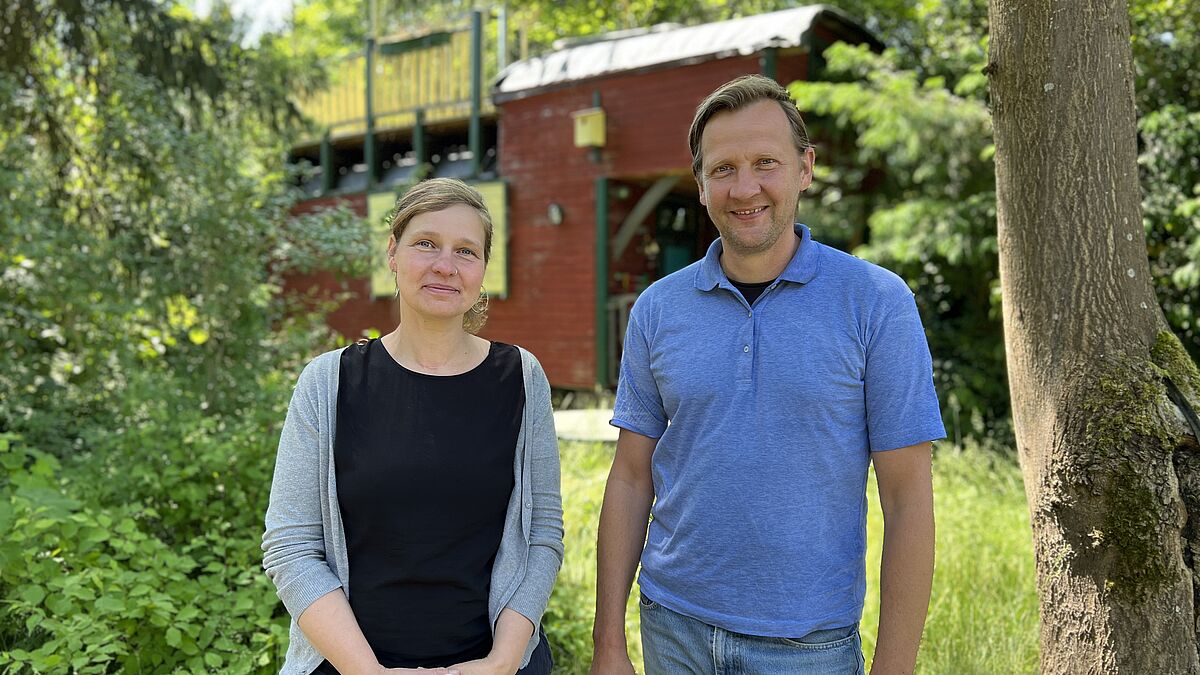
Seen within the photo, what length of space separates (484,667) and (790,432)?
76cm

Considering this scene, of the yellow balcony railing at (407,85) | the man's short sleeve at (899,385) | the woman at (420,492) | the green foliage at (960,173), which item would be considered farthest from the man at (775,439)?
the yellow balcony railing at (407,85)

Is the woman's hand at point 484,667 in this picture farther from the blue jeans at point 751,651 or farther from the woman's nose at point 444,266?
the woman's nose at point 444,266

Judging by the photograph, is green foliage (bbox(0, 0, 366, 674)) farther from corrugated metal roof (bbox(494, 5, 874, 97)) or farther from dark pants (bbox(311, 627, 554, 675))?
corrugated metal roof (bbox(494, 5, 874, 97))

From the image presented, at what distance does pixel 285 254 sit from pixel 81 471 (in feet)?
9.45

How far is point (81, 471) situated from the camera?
451 centimetres

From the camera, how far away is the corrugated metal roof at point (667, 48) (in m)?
8.61

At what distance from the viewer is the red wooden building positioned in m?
9.10

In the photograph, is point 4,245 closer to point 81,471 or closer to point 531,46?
point 81,471

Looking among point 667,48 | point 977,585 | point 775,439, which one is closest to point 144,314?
point 977,585

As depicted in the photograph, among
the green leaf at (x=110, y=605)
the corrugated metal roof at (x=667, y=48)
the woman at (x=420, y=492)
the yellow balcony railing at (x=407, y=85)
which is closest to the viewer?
the woman at (x=420, y=492)

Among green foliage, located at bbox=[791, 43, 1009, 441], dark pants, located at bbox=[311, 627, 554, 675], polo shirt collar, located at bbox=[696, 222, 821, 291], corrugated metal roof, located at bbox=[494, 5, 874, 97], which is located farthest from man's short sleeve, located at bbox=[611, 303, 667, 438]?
corrugated metal roof, located at bbox=[494, 5, 874, 97]

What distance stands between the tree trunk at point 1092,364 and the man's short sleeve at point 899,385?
874 mm

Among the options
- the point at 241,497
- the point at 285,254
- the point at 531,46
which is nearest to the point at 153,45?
the point at 285,254

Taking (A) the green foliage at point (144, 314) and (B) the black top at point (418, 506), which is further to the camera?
(A) the green foliage at point (144, 314)
